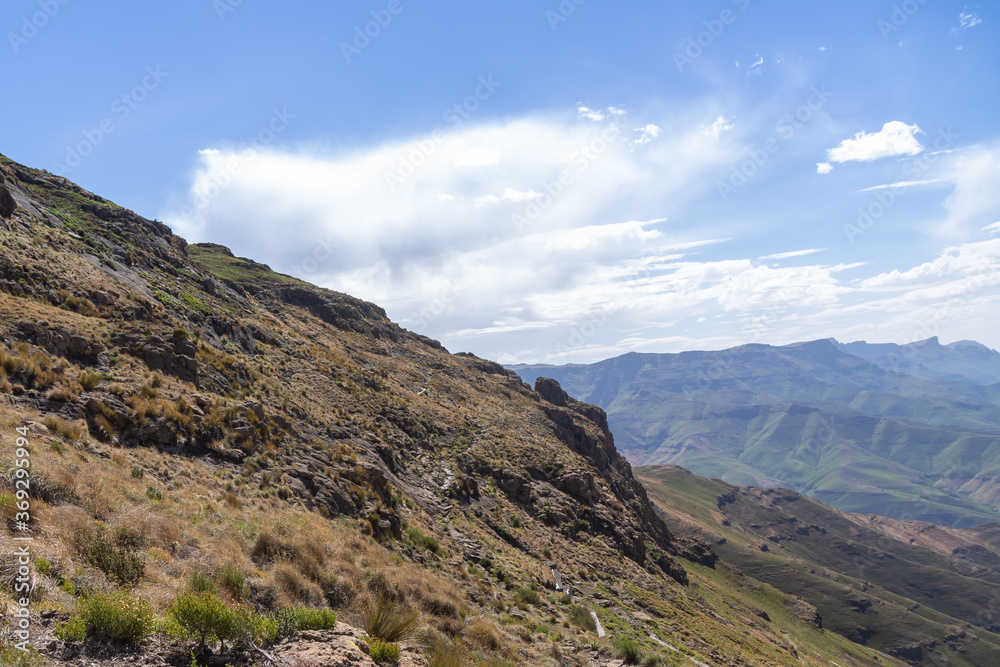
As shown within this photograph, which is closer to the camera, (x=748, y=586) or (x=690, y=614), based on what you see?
(x=690, y=614)

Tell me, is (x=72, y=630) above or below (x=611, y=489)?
above

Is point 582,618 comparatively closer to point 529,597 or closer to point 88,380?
point 529,597

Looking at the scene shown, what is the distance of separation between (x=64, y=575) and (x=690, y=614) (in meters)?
38.5

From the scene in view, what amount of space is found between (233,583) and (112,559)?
2.27m

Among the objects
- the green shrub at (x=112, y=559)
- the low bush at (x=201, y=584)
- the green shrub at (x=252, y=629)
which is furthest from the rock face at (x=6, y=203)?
the green shrub at (x=252, y=629)

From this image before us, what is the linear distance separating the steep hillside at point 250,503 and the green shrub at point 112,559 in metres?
0.04

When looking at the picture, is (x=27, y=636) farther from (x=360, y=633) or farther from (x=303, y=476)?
(x=303, y=476)

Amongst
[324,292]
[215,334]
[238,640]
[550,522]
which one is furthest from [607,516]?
[324,292]

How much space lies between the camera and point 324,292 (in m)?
82.2

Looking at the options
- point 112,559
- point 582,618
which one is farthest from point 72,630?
point 582,618

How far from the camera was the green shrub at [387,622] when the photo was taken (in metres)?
10.4

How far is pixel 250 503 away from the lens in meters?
15.7

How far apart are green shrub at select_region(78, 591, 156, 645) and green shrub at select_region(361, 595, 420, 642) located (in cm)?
451

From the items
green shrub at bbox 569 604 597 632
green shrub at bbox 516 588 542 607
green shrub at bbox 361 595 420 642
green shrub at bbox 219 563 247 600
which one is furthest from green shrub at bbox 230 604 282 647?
green shrub at bbox 569 604 597 632
